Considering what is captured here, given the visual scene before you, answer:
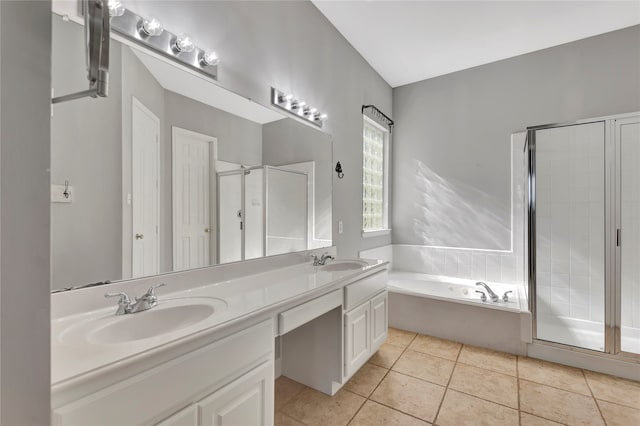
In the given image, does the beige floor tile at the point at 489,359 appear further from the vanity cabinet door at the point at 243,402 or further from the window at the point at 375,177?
the vanity cabinet door at the point at 243,402

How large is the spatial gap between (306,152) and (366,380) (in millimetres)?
1743

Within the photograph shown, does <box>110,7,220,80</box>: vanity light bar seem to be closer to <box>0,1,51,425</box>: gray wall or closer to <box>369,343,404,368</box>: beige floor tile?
<box>0,1,51,425</box>: gray wall

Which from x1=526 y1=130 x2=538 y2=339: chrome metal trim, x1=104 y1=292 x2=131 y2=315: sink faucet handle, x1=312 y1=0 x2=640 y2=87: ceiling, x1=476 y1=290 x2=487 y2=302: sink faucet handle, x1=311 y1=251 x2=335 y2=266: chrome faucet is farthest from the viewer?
x1=476 y1=290 x2=487 y2=302: sink faucet handle

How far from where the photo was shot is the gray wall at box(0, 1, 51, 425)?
0.48 m

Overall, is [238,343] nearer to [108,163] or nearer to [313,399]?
[108,163]

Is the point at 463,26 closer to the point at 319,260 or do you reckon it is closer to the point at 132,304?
the point at 319,260

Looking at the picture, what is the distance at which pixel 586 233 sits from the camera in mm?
2578

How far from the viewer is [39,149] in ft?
1.71

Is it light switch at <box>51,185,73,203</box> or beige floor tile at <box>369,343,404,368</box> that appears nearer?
light switch at <box>51,185,73,203</box>

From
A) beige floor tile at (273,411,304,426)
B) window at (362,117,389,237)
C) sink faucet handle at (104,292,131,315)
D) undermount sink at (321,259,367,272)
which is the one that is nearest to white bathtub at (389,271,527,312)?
window at (362,117,389,237)

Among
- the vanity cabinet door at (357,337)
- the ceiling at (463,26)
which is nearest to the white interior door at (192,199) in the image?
the vanity cabinet door at (357,337)

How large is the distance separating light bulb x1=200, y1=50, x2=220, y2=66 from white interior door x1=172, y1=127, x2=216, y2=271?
38cm

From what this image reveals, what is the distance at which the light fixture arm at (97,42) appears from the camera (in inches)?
24.1

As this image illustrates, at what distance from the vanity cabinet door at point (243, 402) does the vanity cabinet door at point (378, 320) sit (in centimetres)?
114
